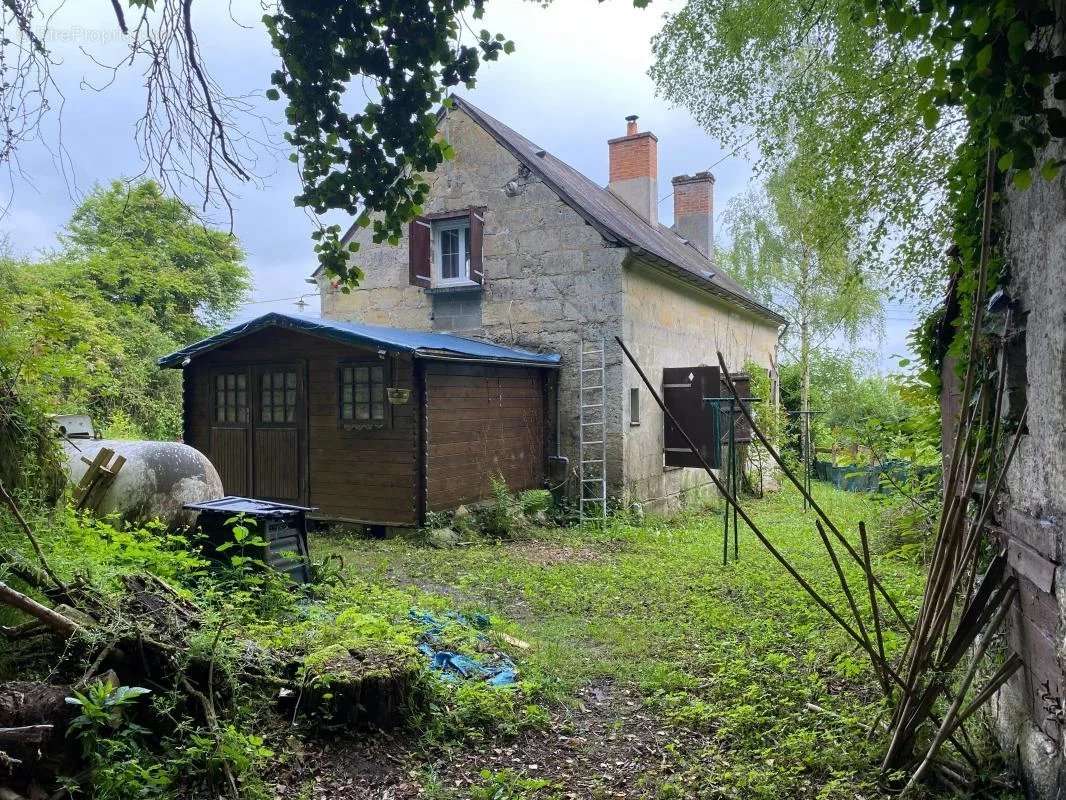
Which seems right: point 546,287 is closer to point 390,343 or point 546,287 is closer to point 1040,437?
point 390,343

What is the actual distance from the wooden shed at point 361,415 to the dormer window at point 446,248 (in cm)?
140

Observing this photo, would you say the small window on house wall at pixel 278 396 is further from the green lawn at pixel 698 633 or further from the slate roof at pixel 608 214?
the slate roof at pixel 608 214

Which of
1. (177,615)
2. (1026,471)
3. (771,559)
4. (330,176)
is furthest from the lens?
Answer: (771,559)

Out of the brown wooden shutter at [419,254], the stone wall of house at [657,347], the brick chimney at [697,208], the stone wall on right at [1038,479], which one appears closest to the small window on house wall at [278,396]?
the brown wooden shutter at [419,254]

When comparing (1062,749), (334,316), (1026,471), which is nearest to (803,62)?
(1026,471)

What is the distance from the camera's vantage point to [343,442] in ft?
34.7

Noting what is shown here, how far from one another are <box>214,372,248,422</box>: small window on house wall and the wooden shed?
0.06ft

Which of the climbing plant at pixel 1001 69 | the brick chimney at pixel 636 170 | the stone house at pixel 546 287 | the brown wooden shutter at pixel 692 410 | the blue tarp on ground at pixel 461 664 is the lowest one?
the blue tarp on ground at pixel 461 664

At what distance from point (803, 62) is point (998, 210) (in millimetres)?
5371

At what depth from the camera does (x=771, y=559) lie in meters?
8.47

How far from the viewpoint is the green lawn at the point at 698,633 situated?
3.60 meters

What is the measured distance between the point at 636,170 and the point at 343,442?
391 inches

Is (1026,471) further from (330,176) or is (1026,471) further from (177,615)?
(177,615)

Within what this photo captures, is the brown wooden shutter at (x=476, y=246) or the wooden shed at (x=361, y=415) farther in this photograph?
the brown wooden shutter at (x=476, y=246)
